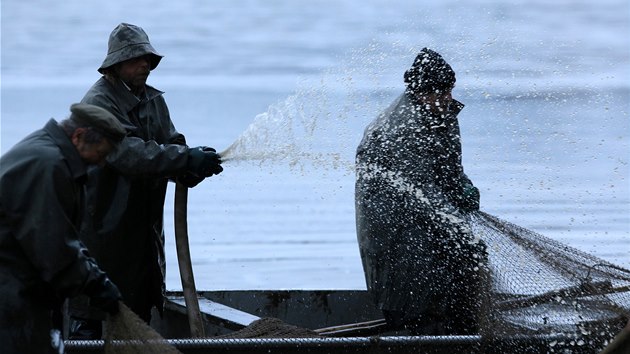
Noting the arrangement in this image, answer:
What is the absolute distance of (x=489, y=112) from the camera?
57.0 ft

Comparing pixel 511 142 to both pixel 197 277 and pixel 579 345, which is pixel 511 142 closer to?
pixel 197 277

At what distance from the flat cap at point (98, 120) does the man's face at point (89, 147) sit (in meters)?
0.03

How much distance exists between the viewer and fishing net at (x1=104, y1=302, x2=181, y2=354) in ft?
15.0

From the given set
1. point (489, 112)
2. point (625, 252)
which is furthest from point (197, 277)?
point (489, 112)

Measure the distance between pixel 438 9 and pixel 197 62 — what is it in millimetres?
4186

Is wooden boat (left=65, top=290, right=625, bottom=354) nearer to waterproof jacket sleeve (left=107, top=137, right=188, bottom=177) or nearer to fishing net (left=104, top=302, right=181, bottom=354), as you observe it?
fishing net (left=104, top=302, right=181, bottom=354)

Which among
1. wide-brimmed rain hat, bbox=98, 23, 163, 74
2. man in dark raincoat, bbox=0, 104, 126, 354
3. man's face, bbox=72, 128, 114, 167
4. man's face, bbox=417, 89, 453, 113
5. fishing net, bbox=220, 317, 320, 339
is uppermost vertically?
wide-brimmed rain hat, bbox=98, 23, 163, 74

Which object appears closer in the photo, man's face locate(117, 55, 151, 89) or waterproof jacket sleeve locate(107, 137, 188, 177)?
waterproof jacket sleeve locate(107, 137, 188, 177)

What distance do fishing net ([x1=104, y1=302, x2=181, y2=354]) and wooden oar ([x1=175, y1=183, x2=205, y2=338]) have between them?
130 cm

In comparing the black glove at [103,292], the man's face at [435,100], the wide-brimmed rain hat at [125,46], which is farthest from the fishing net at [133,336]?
the man's face at [435,100]

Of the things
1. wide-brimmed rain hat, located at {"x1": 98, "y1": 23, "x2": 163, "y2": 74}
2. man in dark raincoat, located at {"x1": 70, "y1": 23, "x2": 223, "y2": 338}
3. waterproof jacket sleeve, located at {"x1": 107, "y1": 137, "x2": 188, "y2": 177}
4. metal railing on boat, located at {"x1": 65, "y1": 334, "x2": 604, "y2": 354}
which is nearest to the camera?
metal railing on boat, located at {"x1": 65, "y1": 334, "x2": 604, "y2": 354}

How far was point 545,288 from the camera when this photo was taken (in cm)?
562

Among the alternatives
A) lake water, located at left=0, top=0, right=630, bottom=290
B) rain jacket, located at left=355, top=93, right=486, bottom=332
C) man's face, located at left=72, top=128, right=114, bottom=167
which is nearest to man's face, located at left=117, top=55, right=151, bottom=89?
lake water, located at left=0, top=0, right=630, bottom=290

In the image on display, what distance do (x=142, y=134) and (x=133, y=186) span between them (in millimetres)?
232
